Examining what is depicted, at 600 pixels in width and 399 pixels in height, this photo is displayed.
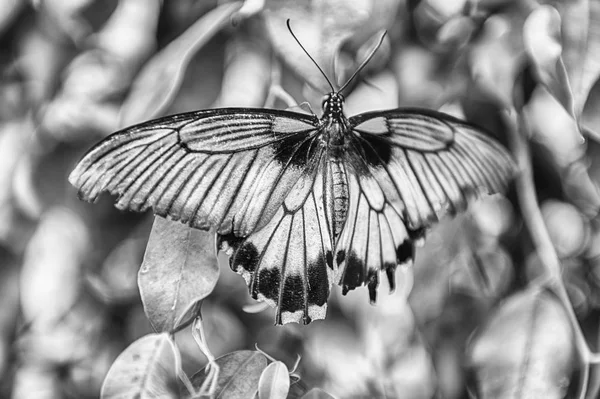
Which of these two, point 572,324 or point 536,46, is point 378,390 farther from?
point 536,46

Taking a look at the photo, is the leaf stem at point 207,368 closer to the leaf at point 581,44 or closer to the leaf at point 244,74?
the leaf at point 244,74

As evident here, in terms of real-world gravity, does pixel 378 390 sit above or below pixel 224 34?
below

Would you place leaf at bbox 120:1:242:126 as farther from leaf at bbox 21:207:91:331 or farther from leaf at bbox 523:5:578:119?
leaf at bbox 523:5:578:119

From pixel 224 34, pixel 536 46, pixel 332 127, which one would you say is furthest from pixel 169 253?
pixel 536 46

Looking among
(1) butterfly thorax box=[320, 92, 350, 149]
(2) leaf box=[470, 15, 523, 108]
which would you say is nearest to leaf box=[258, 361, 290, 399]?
(1) butterfly thorax box=[320, 92, 350, 149]

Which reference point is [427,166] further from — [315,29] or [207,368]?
[207,368]
